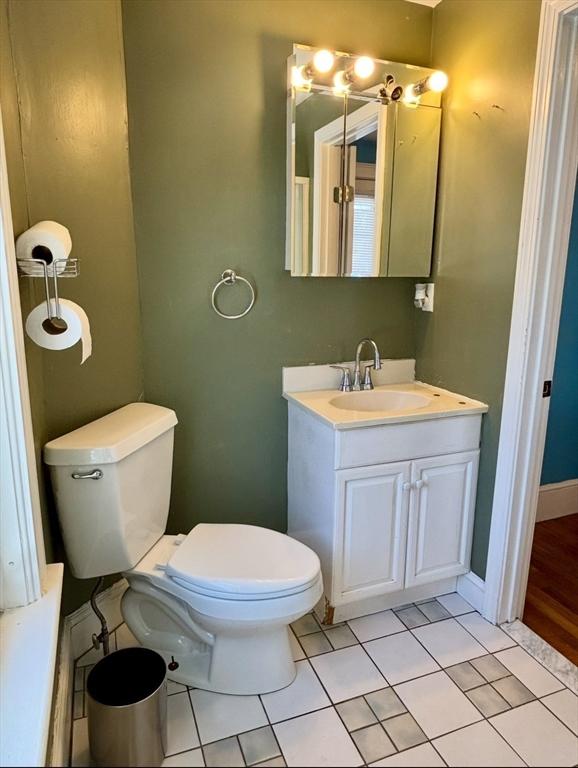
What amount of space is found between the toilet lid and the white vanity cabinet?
27 cm

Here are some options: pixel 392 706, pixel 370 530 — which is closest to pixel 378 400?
pixel 370 530

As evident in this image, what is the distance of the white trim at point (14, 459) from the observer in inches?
44.2

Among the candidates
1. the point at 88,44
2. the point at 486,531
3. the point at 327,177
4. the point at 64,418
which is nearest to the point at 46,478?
the point at 64,418

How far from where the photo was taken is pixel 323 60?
182cm

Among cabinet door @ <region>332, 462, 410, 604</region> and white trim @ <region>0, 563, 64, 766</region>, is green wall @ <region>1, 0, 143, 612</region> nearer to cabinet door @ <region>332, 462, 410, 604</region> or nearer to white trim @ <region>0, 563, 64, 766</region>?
white trim @ <region>0, 563, 64, 766</region>

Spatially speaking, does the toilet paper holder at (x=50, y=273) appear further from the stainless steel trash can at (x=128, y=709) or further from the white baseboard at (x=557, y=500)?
the white baseboard at (x=557, y=500)

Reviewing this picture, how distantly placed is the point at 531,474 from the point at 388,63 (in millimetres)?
1613

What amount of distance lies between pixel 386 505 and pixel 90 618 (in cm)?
107

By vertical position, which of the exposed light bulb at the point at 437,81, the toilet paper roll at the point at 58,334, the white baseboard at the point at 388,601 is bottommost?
the white baseboard at the point at 388,601

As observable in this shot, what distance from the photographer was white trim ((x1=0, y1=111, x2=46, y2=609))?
1.12 meters

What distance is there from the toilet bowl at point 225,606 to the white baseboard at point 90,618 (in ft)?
0.49

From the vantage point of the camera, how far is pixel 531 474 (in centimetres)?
181

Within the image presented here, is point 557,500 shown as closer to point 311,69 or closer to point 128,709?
point 311,69

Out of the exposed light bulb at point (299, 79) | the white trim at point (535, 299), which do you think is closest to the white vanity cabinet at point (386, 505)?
the white trim at point (535, 299)
